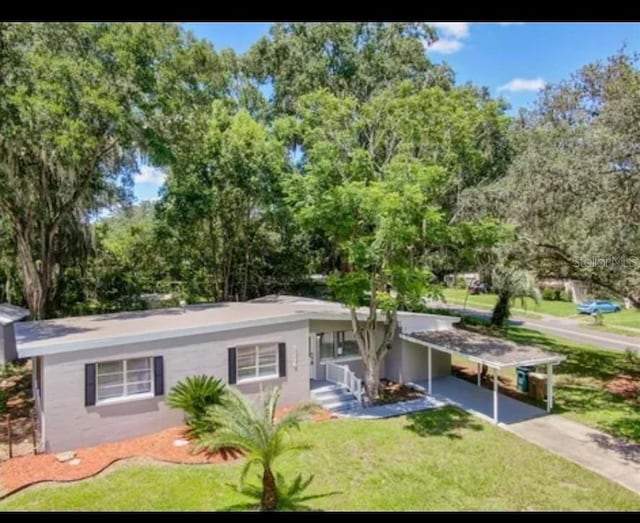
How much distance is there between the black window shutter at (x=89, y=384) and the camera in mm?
10805

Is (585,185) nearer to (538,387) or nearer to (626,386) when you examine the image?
(538,387)

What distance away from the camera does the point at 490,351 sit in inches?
531

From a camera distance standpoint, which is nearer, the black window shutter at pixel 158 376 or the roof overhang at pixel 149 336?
the roof overhang at pixel 149 336

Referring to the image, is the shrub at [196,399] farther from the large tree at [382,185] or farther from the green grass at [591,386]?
the green grass at [591,386]

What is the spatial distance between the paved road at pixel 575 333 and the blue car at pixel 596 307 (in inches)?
121

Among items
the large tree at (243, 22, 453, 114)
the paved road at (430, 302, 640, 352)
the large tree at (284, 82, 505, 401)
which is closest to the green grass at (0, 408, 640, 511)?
the large tree at (284, 82, 505, 401)

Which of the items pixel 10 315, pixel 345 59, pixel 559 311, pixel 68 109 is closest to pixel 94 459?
pixel 68 109

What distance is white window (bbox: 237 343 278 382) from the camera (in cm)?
1284

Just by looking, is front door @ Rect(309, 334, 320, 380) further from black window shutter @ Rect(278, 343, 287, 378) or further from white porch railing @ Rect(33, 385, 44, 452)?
white porch railing @ Rect(33, 385, 44, 452)

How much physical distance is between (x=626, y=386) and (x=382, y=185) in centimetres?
1112

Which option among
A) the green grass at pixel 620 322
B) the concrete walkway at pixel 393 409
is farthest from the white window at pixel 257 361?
the green grass at pixel 620 322

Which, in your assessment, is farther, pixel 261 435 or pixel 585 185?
pixel 585 185
